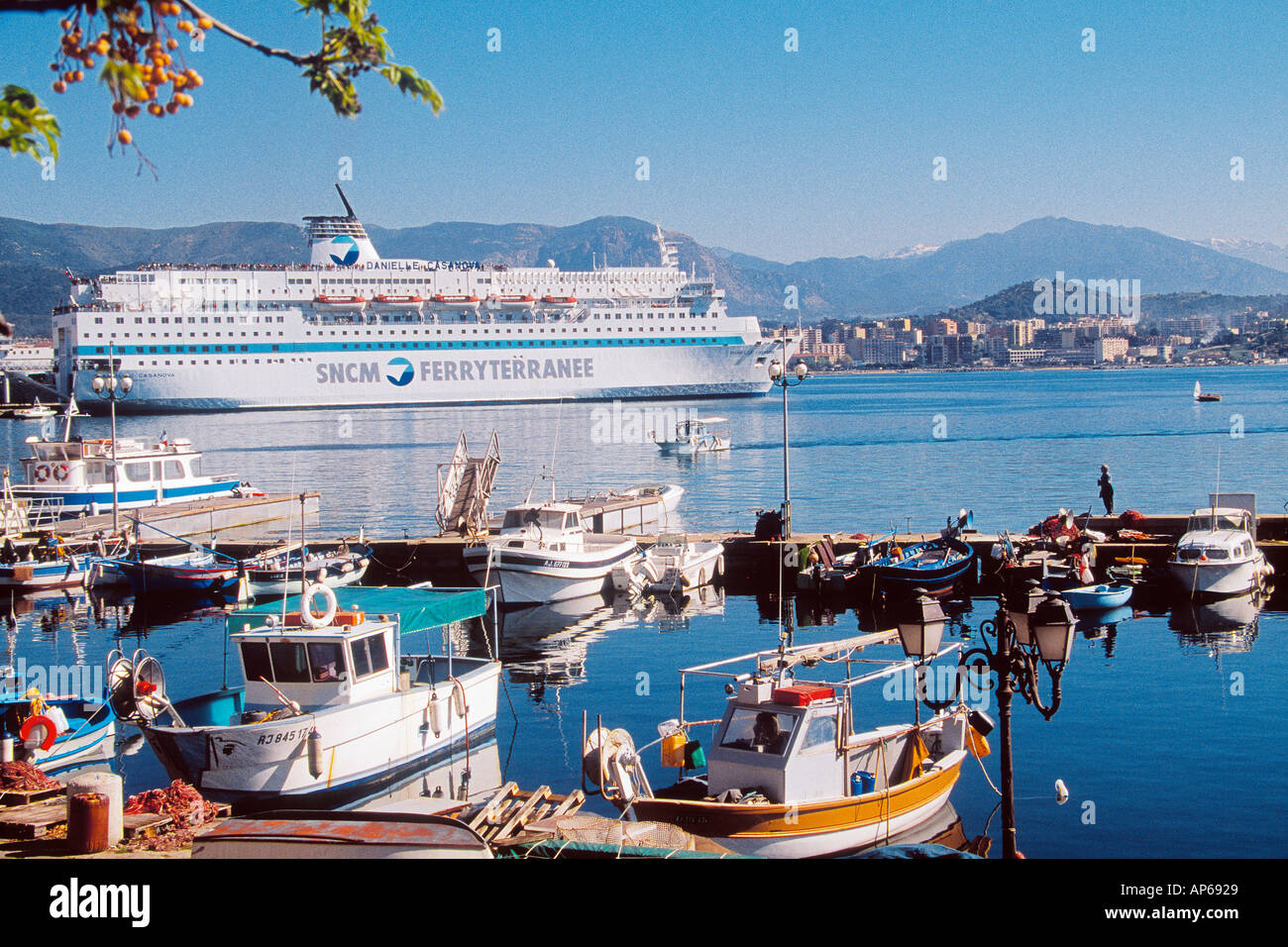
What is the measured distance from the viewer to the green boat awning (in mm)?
11680

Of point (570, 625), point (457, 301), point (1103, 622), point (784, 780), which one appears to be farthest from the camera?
point (457, 301)

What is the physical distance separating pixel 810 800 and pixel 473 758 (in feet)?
14.7

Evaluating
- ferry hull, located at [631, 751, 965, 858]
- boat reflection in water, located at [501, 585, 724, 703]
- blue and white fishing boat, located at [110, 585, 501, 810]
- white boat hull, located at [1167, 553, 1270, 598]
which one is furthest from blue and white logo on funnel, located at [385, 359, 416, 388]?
ferry hull, located at [631, 751, 965, 858]

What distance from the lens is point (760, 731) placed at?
8.51 metres

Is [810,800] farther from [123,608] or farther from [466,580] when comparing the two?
[123,608]

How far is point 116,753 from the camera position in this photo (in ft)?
39.1

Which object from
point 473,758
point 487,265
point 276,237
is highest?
point 276,237

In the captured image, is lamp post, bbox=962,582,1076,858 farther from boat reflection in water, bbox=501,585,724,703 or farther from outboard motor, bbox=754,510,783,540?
outboard motor, bbox=754,510,783,540

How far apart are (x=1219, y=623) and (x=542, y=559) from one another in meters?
10.5

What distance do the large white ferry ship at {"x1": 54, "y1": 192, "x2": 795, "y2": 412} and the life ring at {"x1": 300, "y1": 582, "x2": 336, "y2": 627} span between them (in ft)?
216

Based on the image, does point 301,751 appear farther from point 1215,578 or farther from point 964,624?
point 1215,578

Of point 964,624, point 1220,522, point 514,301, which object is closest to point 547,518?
point 964,624

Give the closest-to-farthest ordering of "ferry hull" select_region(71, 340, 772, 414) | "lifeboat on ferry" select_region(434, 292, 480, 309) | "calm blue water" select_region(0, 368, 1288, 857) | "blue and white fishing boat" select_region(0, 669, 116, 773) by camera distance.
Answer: "calm blue water" select_region(0, 368, 1288, 857), "blue and white fishing boat" select_region(0, 669, 116, 773), "ferry hull" select_region(71, 340, 772, 414), "lifeboat on ferry" select_region(434, 292, 480, 309)
